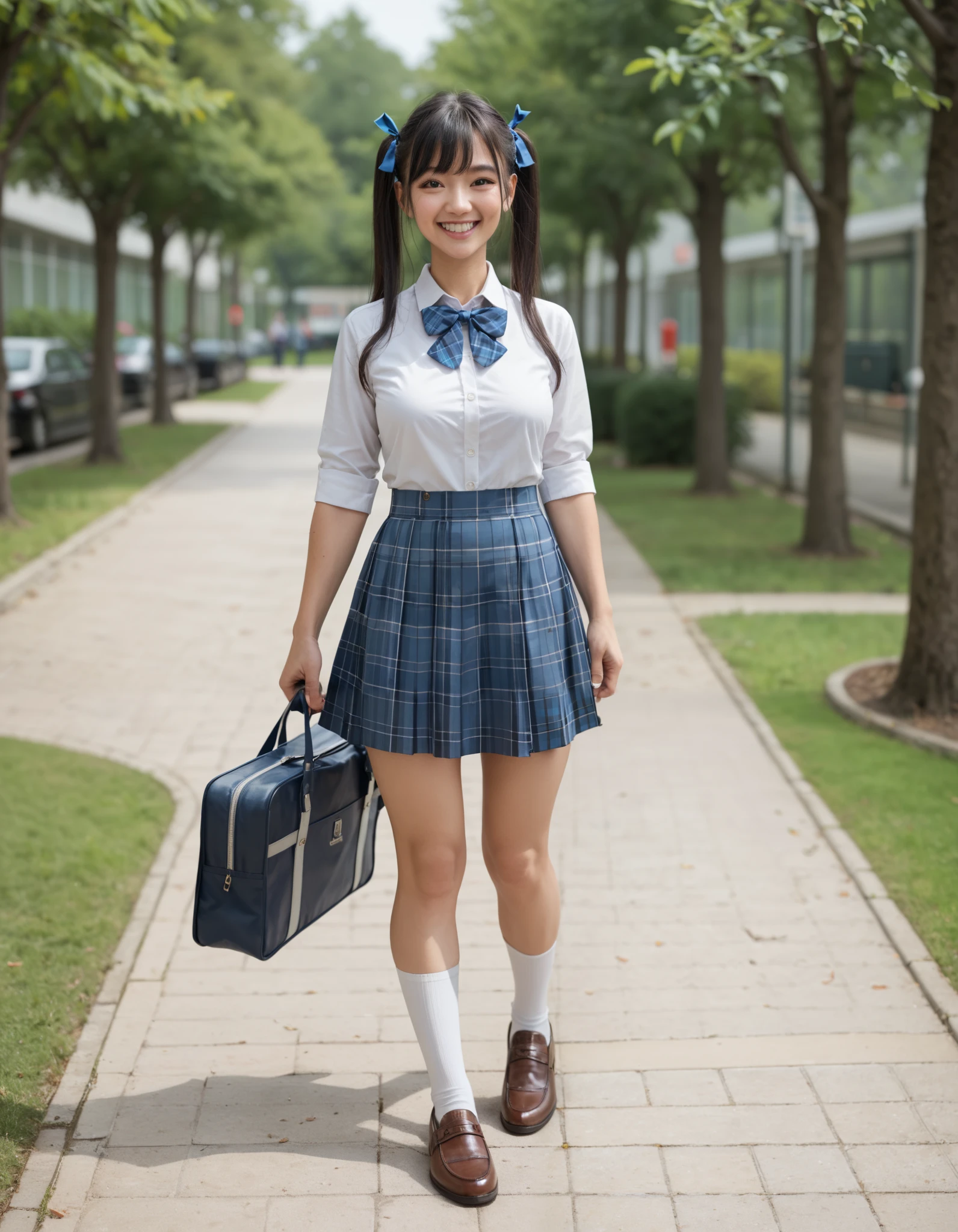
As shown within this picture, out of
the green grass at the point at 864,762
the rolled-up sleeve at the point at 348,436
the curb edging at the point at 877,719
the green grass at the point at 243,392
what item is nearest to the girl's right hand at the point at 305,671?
the rolled-up sleeve at the point at 348,436

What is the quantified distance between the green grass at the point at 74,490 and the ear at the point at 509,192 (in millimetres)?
8383

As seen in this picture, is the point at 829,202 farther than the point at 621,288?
No

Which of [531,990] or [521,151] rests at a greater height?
[521,151]

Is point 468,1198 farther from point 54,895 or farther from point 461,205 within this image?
point 54,895

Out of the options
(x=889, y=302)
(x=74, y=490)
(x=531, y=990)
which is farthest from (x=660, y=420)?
(x=531, y=990)

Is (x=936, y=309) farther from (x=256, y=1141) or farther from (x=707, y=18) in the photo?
(x=256, y=1141)

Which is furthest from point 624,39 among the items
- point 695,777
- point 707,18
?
point 695,777

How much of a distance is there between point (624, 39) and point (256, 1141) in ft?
41.7

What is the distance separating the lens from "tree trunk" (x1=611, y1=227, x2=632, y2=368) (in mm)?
23188

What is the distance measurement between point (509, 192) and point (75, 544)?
9.87 meters

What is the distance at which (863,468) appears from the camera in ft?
66.4

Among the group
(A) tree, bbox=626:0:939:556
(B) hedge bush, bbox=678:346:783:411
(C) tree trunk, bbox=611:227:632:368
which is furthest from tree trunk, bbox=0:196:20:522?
(B) hedge bush, bbox=678:346:783:411

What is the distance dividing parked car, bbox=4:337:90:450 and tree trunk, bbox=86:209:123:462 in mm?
2065

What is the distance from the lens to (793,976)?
4.29 metres
